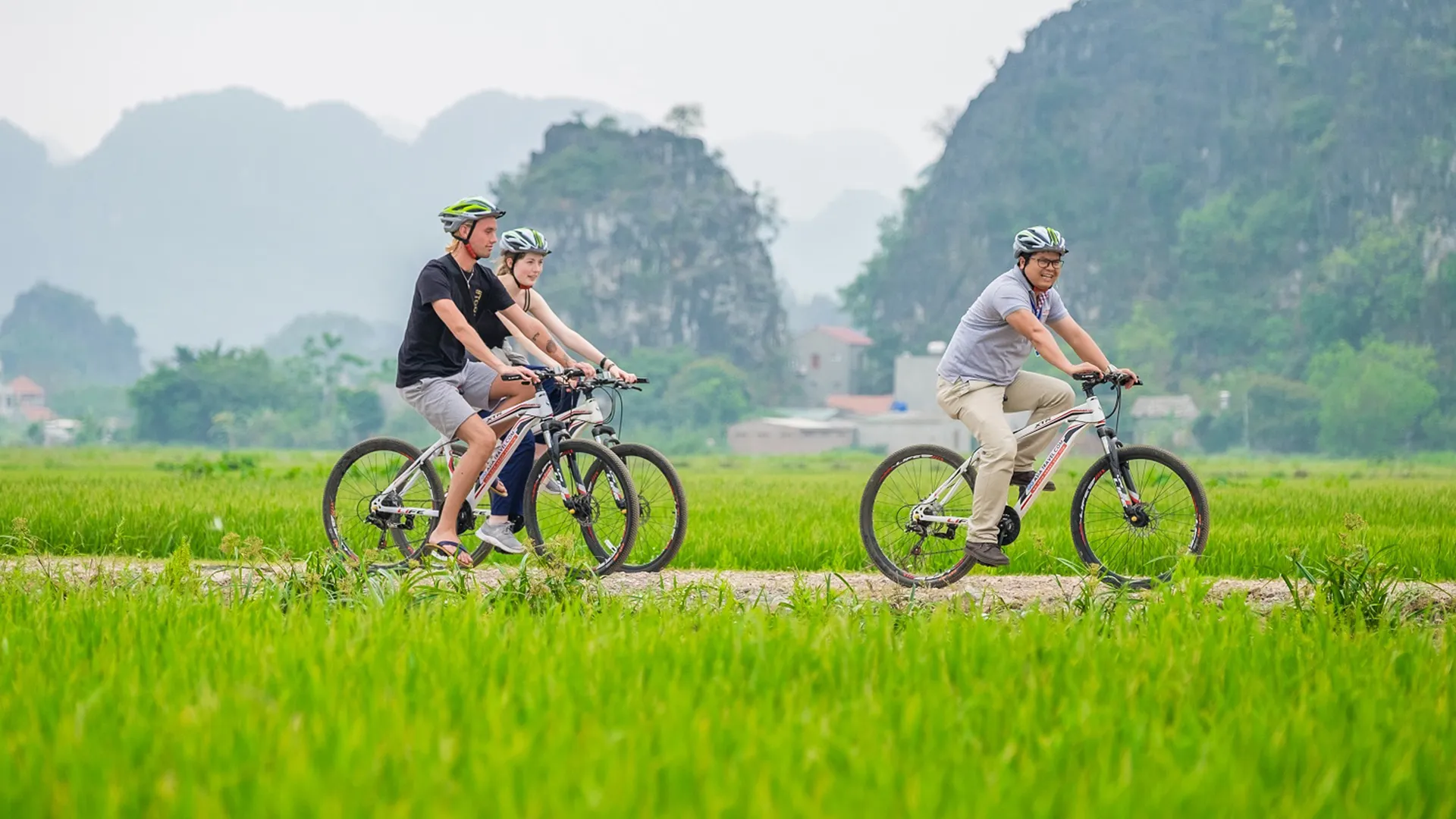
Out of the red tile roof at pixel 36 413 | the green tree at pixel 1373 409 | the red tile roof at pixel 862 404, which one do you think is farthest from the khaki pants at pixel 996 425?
the red tile roof at pixel 36 413

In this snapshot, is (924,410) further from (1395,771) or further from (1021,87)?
(1395,771)

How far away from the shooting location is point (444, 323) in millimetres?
6555

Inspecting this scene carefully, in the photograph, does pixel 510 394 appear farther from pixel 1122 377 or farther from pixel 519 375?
pixel 1122 377

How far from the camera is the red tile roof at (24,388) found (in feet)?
460

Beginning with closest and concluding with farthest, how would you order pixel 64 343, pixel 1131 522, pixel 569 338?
pixel 1131 522 → pixel 569 338 → pixel 64 343

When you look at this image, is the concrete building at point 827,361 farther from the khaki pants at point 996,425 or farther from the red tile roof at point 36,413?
the khaki pants at point 996,425

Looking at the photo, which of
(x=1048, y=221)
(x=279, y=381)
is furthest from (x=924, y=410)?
(x=279, y=381)

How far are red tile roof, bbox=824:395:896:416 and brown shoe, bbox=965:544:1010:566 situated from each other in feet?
292

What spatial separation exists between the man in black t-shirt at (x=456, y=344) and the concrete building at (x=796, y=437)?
249 ft

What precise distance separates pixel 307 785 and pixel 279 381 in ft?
329

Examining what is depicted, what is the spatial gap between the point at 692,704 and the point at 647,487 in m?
3.66

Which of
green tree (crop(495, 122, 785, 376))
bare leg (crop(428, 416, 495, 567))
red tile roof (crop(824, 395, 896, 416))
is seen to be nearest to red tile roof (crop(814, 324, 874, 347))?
green tree (crop(495, 122, 785, 376))

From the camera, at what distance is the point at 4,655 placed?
353cm

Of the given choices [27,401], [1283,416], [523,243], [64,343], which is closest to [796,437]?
[1283,416]
